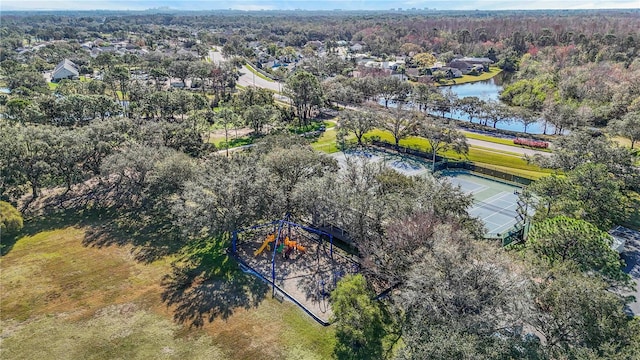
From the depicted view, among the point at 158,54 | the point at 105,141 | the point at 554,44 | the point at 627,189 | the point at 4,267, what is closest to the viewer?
the point at 4,267

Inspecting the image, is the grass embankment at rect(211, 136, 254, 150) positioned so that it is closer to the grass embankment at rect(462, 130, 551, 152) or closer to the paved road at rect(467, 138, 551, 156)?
the grass embankment at rect(462, 130, 551, 152)

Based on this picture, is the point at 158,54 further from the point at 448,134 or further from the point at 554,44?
the point at 554,44

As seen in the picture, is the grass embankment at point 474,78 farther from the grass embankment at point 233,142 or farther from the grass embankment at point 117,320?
the grass embankment at point 117,320

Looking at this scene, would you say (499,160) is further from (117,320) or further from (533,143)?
(117,320)

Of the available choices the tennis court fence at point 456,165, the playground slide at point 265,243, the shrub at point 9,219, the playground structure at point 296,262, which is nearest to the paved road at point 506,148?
the tennis court fence at point 456,165

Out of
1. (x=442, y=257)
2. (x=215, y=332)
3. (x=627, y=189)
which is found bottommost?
(x=215, y=332)

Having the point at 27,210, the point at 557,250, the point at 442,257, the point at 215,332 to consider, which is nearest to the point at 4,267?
the point at 27,210
